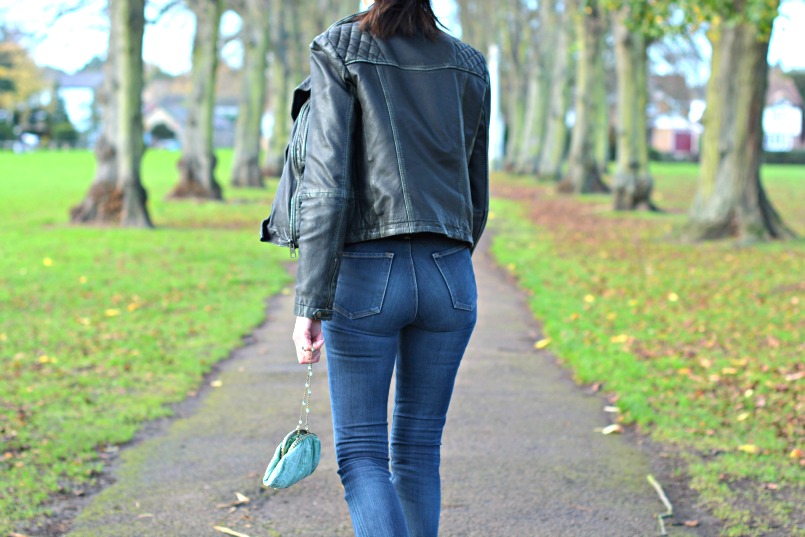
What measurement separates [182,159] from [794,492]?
21.7m

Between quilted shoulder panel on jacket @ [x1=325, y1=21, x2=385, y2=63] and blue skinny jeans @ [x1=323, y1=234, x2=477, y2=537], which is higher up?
quilted shoulder panel on jacket @ [x1=325, y1=21, x2=385, y2=63]

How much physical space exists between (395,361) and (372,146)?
26.9 inches

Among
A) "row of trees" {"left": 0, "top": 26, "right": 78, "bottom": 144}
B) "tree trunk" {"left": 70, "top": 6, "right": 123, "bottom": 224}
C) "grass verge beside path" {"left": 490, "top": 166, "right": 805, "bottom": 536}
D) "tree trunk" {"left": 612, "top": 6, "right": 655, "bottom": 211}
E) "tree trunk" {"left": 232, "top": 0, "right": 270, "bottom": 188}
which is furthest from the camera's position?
"row of trees" {"left": 0, "top": 26, "right": 78, "bottom": 144}

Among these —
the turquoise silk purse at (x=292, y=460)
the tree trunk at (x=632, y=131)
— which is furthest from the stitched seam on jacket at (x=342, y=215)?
the tree trunk at (x=632, y=131)

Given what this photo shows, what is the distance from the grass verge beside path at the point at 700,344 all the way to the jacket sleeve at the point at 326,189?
7.74ft

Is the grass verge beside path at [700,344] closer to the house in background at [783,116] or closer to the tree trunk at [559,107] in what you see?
the tree trunk at [559,107]

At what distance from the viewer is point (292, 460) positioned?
2953mm

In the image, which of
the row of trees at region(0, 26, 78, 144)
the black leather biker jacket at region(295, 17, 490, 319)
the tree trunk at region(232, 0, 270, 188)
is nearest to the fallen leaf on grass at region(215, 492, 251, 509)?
the black leather biker jacket at region(295, 17, 490, 319)

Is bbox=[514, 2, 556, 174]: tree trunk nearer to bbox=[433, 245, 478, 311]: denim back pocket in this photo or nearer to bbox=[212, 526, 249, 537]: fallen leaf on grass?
bbox=[212, 526, 249, 537]: fallen leaf on grass

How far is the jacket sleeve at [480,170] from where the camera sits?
308cm

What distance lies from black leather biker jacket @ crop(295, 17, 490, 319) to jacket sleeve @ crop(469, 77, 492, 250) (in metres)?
0.19

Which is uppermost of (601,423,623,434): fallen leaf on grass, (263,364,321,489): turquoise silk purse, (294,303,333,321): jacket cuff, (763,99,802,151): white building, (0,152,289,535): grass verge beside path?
(763,99,802,151): white building

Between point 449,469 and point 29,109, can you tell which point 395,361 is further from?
point 29,109

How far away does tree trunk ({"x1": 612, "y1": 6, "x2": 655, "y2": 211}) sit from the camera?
22.6 m
